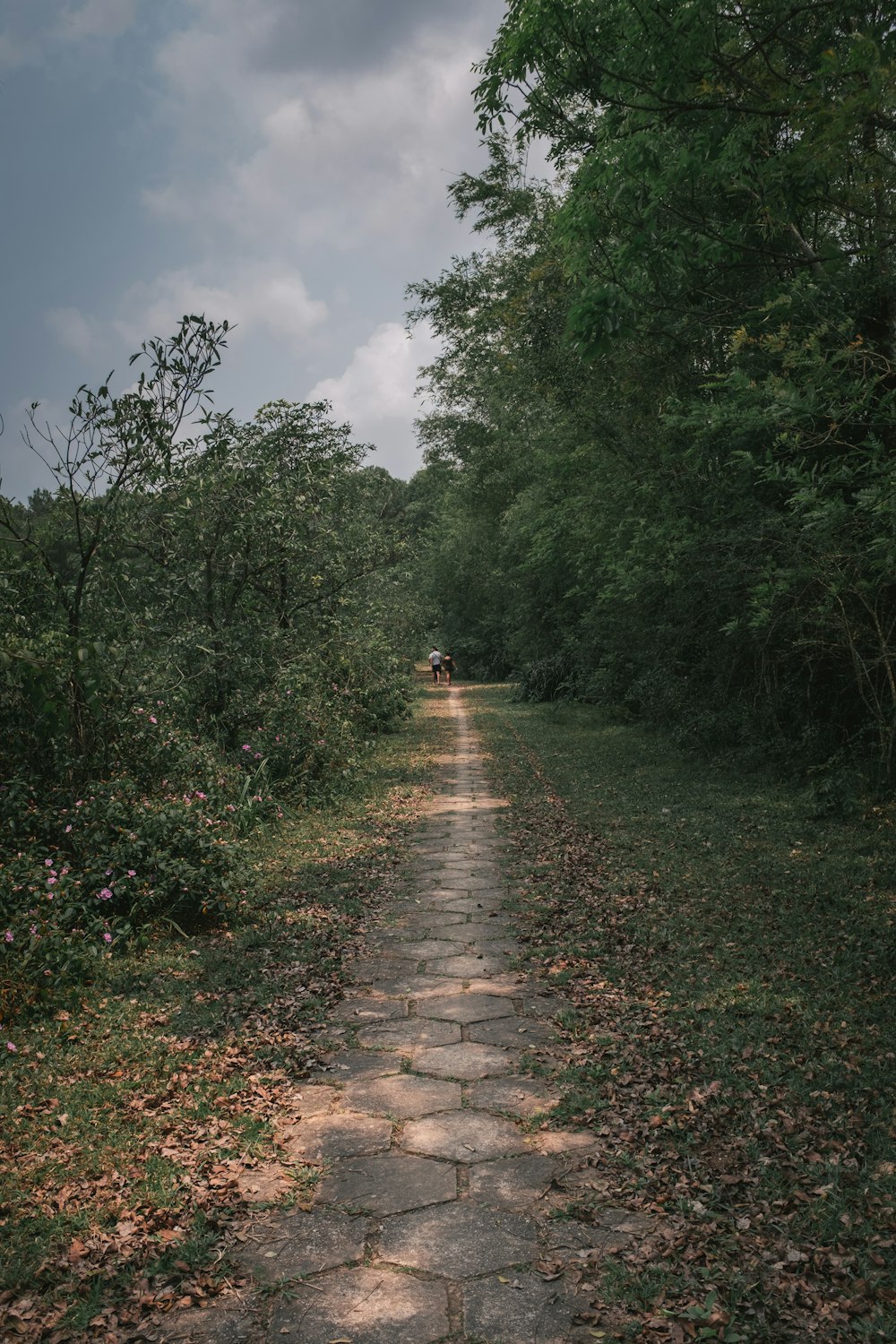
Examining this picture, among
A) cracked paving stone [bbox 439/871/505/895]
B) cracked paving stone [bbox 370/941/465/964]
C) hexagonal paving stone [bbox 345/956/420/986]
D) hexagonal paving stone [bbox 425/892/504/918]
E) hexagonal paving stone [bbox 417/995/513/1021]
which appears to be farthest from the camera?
cracked paving stone [bbox 439/871/505/895]

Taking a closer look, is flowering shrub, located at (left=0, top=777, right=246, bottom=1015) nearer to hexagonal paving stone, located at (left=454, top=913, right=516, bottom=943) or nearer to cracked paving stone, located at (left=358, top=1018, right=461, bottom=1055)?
hexagonal paving stone, located at (left=454, top=913, right=516, bottom=943)

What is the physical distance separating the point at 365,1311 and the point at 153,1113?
1602 millimetres

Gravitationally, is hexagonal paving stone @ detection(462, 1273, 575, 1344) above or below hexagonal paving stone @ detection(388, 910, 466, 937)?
below

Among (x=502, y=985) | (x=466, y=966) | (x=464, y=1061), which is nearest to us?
(x=464, y=1061)

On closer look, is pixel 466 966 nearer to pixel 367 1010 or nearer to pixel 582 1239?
pixel 367 1010

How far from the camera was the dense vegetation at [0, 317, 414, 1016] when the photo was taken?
5.71 meters

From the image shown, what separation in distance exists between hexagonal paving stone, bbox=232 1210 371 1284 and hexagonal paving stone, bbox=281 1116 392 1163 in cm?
40

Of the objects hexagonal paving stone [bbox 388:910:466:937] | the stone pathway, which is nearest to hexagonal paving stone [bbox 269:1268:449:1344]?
the stone pathway

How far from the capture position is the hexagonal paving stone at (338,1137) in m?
3.61

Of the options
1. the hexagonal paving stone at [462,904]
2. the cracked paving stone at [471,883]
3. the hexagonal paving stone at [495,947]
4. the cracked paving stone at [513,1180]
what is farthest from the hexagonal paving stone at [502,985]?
the cracked paving stone at [471,883]

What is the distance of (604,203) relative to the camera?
638 cm

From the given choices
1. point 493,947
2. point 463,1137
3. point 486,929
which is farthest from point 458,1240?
point 486,929

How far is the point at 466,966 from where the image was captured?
5.70 m

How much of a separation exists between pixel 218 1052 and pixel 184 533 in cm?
590
